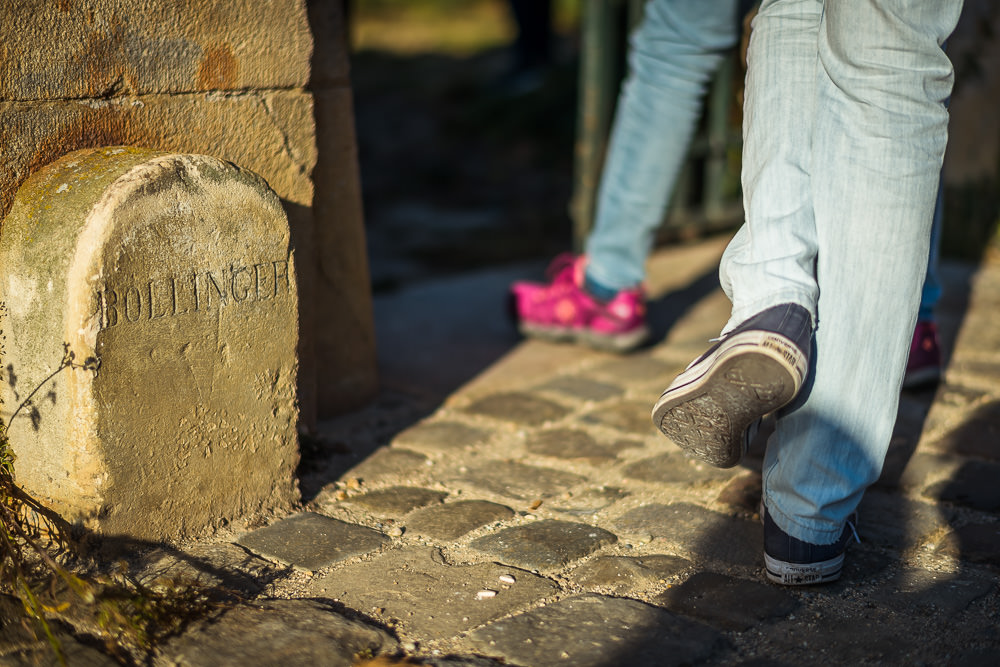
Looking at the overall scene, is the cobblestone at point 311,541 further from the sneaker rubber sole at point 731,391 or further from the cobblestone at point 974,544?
the cobblestone at point 974,544

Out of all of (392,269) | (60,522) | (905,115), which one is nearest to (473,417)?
(60,522)

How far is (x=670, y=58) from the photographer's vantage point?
9.11 feet

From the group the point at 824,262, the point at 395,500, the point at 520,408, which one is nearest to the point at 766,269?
the point at 824,262

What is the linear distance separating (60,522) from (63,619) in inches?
8.6

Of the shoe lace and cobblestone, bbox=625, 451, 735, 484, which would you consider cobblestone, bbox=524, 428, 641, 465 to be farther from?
the shoe lace

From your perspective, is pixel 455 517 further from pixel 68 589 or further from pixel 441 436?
pixel 68 589

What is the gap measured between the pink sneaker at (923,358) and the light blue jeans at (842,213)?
41.3 inches

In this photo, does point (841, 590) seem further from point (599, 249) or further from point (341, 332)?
point (599, 249)

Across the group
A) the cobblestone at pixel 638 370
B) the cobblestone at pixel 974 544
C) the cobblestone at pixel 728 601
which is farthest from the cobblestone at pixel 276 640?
the cobblestone at pixel 638 370

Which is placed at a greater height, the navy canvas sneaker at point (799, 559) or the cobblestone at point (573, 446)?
the navy canvas sneaker at point (799, 559)

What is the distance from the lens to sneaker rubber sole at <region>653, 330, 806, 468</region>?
143 cm

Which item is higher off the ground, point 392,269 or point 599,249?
point 599,249

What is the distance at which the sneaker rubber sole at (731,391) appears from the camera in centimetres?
143

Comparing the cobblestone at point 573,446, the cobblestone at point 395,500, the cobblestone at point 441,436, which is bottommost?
the cobblestone at point 573,446
